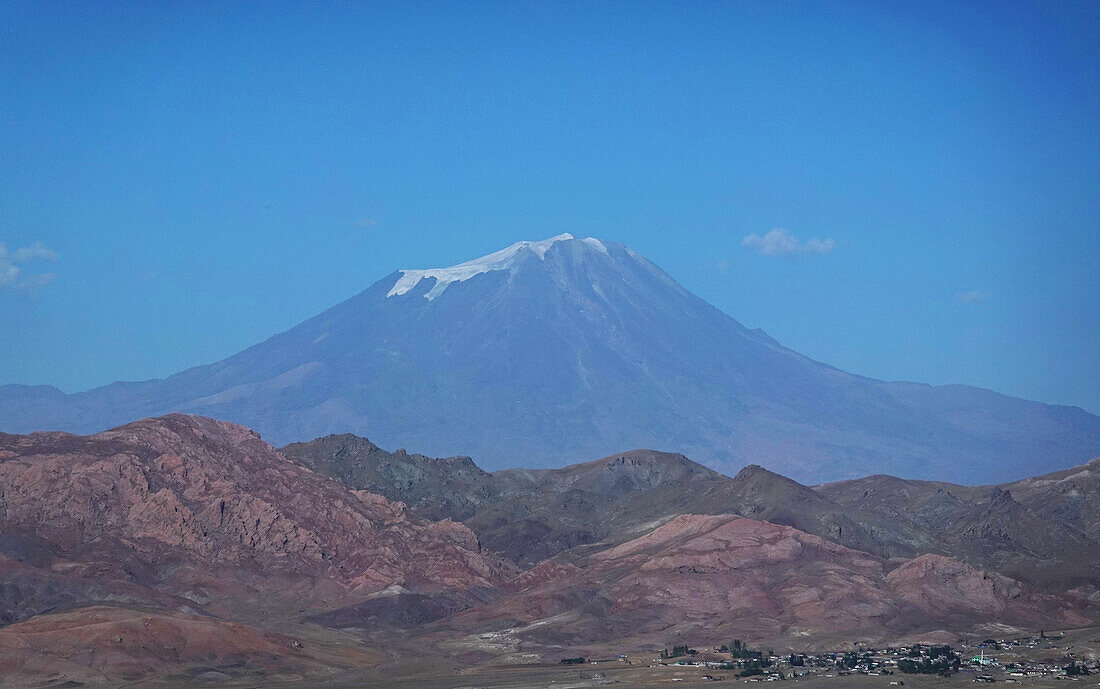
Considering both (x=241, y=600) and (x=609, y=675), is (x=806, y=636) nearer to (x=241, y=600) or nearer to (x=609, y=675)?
(x=609, y=675)

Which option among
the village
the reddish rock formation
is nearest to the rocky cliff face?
the reddish rock formation

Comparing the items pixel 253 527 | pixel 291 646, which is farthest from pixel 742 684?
pixel 253 527

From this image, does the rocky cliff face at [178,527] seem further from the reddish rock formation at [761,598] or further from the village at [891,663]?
the village at [891,663]

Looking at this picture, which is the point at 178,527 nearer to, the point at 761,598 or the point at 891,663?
the point at 761,598

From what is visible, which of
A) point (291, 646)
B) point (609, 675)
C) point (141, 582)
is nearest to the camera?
point (609, 675)

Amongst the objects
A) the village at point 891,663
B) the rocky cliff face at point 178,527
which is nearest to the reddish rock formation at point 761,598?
the village at point 891,663

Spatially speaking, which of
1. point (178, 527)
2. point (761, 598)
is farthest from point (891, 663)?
point (178, 527)

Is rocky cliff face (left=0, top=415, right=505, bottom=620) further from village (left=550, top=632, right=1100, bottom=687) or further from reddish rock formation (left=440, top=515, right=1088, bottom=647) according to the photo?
village (left=550, top=632, right=1100, bottom=687)

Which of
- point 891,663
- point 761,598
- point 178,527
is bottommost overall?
point 891,663

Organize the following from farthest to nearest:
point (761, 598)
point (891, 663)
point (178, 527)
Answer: point (178, 527) < point (761, 598) < point (891, 663)

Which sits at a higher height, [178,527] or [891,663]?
[178,527]

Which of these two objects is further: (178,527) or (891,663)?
(178,527)
